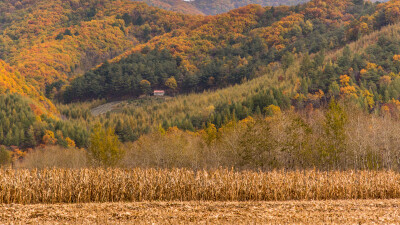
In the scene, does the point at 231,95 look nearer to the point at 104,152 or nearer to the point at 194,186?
the point at 104,152

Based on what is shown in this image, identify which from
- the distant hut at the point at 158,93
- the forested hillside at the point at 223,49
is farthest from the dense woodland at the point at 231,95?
the distant hut at the point at 158,93

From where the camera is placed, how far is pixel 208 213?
22844 mm

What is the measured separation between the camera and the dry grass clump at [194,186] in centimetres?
2762

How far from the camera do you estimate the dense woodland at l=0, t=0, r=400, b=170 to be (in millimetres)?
52750

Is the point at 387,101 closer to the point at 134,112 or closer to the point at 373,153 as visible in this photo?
the point at 373,153

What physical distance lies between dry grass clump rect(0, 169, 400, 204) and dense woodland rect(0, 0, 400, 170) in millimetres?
18043

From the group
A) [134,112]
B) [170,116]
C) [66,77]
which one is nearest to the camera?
[170,116]

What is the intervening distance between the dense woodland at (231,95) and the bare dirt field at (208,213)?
2444 cm

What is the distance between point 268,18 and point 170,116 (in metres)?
96.1

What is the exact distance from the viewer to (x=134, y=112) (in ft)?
440

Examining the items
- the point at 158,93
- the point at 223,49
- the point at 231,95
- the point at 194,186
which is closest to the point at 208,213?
the point at 194,186

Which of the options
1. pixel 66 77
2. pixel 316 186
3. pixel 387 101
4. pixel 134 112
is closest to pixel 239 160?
pixel 316 186

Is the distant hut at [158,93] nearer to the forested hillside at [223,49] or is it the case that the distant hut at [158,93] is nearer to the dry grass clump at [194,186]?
the forested hillside at [223,49]

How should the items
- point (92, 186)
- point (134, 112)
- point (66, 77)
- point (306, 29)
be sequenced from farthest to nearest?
point (66, 77), point (306, 29), point (134, 112), point (92, 186)
